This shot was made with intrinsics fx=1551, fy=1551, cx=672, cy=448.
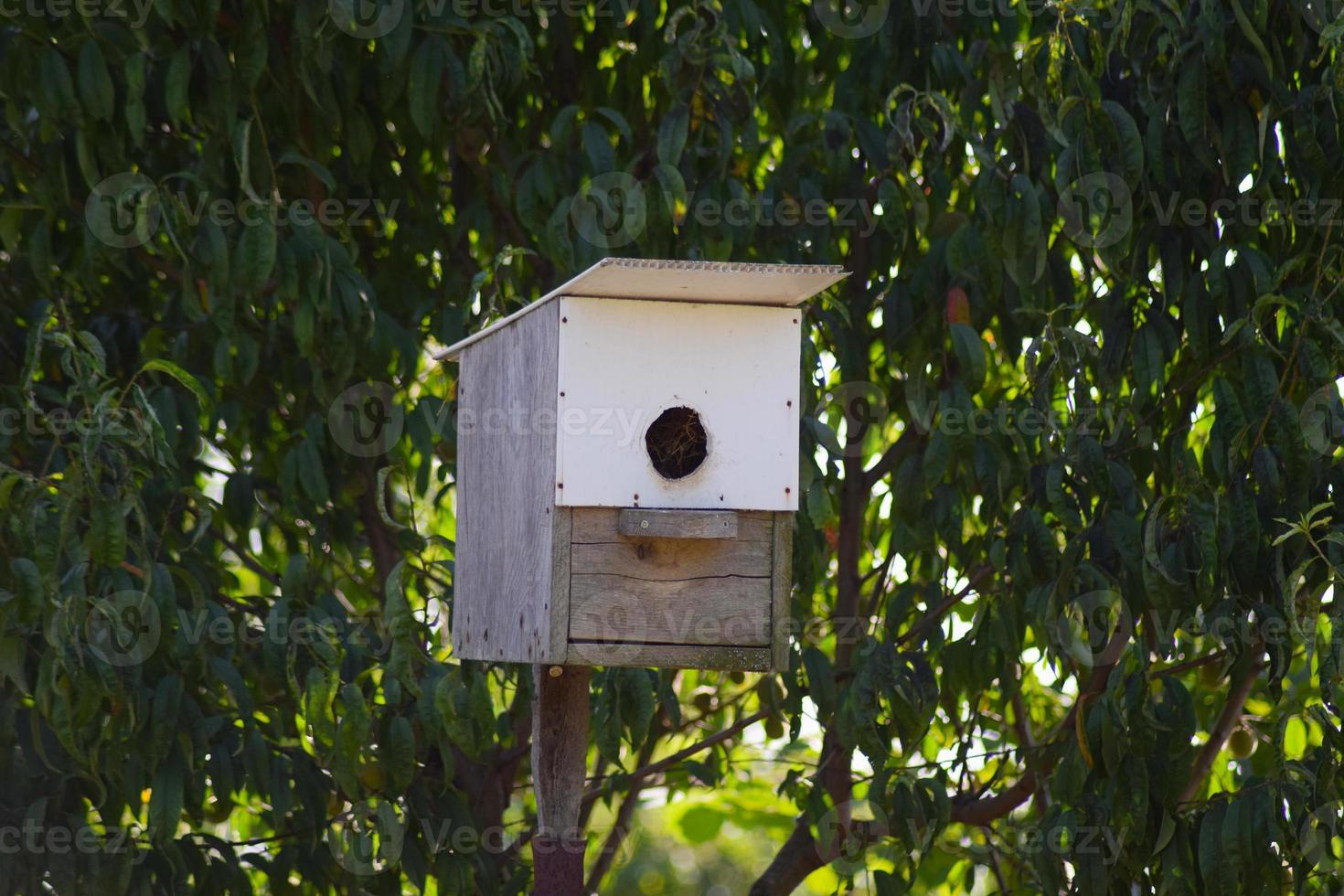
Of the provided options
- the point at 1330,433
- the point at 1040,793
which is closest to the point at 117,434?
the point at 1330,433

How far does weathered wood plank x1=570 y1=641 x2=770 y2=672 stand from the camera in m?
2.18

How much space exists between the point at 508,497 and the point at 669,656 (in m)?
0.39

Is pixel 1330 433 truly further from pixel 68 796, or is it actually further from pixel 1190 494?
pixel 68 796

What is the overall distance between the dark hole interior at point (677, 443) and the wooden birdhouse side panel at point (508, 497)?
7.2 inches

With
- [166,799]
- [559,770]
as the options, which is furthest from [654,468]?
[166,799]

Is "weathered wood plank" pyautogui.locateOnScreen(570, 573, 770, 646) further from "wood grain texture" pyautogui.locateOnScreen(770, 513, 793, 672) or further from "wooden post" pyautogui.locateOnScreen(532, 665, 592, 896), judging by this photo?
"wooden post" pyautogui.locateOnScreen(532, 665, 592, 896)

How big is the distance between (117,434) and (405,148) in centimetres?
134

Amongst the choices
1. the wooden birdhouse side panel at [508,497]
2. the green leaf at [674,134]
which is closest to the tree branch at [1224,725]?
the green leaf at [674,134]

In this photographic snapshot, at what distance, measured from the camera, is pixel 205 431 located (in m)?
3.50

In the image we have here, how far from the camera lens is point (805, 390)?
123 inches

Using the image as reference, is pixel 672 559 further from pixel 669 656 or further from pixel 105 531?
pixel 105 531

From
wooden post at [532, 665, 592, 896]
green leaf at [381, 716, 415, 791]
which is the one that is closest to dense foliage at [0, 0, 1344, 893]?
green leaf at [381, 716, 415, 791]

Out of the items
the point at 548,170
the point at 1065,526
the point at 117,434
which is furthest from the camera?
the point at 548,170

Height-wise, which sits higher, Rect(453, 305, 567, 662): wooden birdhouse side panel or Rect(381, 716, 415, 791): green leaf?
Rect(453, 305, 567, 662): wooden birdhouse side panel
